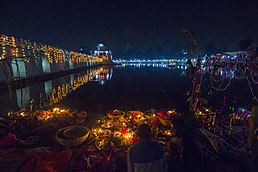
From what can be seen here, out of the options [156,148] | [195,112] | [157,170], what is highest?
[156,148]

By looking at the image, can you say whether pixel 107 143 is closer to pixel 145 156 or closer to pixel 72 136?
pixel 72 136

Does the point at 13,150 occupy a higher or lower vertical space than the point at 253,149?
lower

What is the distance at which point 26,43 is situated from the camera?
2203 cm

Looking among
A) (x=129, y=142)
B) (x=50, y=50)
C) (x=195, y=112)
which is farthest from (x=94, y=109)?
(x=50, y=50)

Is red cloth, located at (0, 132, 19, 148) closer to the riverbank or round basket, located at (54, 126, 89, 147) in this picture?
the riverbank

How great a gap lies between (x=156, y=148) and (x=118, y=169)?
2.56 m

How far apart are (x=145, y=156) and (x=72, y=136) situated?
4.53 meters

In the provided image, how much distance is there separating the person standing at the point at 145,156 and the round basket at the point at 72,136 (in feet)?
12.4

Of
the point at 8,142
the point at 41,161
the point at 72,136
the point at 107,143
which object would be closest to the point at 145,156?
the point at 41,161

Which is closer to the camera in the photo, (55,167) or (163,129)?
(55,167)

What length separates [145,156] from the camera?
2.54m

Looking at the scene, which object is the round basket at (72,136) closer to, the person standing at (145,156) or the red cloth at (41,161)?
the red cloth at (41,161)

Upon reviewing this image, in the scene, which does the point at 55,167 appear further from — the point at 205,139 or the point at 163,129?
the point at 205,139

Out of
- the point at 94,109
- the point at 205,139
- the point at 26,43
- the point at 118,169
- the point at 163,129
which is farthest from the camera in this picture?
the point at 26,43
